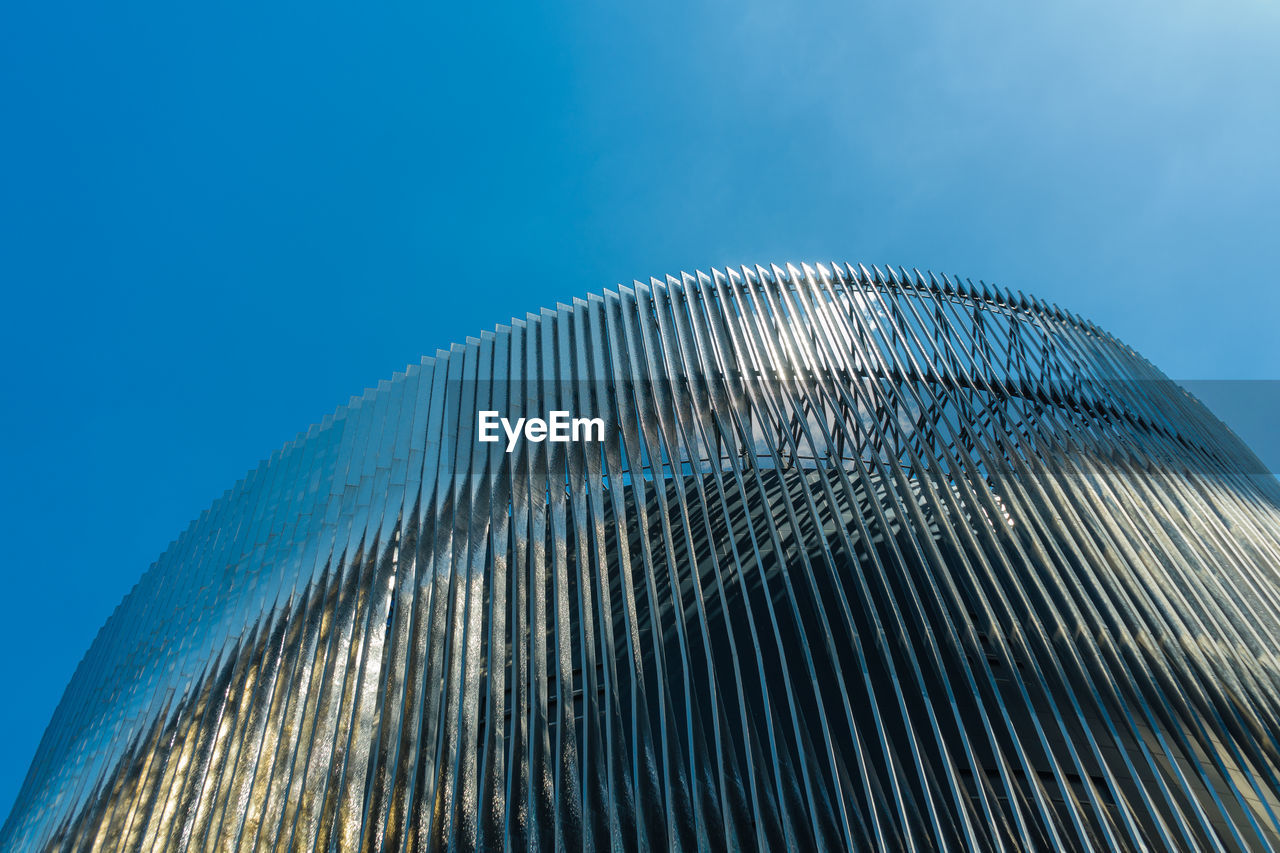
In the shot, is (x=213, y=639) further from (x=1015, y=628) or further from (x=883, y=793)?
(x=1015, y=628)

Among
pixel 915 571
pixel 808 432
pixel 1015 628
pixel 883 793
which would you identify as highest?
pixel 808 432

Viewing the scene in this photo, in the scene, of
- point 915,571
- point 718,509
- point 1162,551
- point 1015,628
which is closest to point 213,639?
→ point 718,509

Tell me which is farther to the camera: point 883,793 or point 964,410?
point 964,410

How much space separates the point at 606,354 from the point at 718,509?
316 cm

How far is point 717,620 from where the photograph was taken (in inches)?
358

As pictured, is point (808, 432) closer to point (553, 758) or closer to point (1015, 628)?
point (1015, 628)

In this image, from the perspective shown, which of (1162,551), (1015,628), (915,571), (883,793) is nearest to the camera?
(883,793)

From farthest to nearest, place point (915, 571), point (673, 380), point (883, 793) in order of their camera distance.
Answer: point (673, 380) → point (915, 571) → point (883, 793)

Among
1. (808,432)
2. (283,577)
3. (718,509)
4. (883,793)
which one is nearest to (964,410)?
(808,432)

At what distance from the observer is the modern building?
748 cm

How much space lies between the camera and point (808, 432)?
1077cm

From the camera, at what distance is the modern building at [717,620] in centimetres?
748

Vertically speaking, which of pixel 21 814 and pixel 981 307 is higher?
pixel 981 307

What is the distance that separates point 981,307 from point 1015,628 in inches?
296
